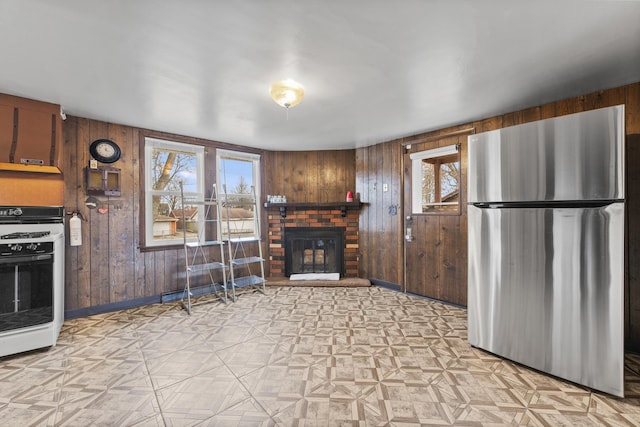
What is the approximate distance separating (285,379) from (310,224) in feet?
9.92

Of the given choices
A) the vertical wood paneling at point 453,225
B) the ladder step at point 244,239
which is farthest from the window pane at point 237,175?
the vertical wood paneling at point 453,225

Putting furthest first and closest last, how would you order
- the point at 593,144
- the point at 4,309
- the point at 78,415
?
the point at 4,309
the point at 593,144
the point at 78,415

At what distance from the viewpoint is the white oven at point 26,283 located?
232cm

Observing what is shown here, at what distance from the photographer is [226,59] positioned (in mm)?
1965

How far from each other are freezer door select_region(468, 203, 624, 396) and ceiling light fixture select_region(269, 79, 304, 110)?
177cm

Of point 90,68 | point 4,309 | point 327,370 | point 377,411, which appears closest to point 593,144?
point 377,411

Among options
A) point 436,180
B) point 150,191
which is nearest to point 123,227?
point 150,191

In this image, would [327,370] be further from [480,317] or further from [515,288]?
[515,288]

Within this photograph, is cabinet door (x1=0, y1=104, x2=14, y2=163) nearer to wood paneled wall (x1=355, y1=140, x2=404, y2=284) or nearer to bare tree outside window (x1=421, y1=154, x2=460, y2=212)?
wood paneled wall (x1=355, y1=140, x2=404, y2=284)

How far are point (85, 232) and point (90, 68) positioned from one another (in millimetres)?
1957

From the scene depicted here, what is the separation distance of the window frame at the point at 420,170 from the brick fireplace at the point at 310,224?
1089 millimetres

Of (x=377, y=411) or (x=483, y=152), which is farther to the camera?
(x=483, y=152)

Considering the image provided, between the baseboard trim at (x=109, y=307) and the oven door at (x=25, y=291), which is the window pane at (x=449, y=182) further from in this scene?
the oven door at (x=25, y=291)

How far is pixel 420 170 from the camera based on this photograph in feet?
13.0
